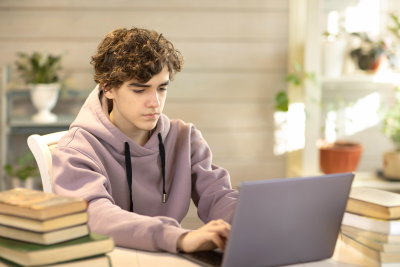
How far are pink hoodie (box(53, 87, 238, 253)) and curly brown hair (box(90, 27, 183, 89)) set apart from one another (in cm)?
10

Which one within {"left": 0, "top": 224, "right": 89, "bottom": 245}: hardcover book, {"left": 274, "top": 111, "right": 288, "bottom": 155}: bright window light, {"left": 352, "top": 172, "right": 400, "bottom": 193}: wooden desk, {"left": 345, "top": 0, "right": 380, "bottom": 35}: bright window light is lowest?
{"left": 352, "top": 172, "right": 400, "bottom": 193}: wooden desk

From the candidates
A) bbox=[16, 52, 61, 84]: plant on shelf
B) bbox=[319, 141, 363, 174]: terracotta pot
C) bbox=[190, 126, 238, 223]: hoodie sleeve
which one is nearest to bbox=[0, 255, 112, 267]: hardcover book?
bbox=[190, 126, 238, 223]: hoodie sleeve

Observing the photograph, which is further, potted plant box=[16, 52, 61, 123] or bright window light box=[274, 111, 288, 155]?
bright window light box=[274, 111, 288, 155]

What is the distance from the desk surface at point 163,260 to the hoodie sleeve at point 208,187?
0.30 m

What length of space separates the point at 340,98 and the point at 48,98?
5.56 ft

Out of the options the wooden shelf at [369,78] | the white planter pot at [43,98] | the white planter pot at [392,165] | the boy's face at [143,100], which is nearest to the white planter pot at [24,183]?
the white planter pot at [43,98]

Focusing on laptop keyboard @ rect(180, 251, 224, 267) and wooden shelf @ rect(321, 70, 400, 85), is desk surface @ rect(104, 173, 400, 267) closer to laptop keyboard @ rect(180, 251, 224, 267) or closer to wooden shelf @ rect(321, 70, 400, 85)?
laptop keyboard @ rect(180, 251, 224, 267)

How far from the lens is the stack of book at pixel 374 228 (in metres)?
0.91

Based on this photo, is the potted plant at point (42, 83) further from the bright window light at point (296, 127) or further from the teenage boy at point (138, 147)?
the bright window light at point (296, 127)

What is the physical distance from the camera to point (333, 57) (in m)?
2.46

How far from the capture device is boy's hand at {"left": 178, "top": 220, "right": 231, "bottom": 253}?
908mm

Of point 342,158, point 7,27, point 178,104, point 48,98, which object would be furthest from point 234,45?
point 7,27

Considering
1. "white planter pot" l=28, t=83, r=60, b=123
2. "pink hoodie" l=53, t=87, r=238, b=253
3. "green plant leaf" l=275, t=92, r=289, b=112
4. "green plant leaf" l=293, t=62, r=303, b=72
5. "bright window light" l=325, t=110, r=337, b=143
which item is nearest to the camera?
"pink hoodie" l=53, t=87, r=238, b=253

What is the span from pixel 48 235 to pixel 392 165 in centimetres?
213
